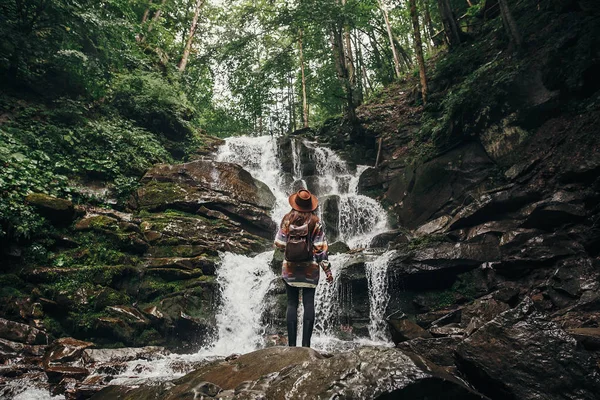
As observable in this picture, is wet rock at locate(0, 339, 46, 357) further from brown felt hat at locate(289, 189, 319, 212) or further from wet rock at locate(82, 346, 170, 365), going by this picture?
brown felt hat at locate(289, 189, 319, 212)

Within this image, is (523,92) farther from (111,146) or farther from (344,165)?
(111,146)

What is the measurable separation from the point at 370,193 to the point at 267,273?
22.7 ft

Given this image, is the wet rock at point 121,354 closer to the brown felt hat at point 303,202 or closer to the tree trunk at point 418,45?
the brown felt hat at point 303,202

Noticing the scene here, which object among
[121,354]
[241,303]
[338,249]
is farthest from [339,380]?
[338,249]

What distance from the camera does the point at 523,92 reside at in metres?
9.13

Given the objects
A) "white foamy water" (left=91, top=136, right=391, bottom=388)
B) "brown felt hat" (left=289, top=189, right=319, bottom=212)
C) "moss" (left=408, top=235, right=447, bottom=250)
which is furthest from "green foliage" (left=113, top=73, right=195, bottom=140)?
"brown felt hat" (left=289, top=189, right=319, bottom=212)

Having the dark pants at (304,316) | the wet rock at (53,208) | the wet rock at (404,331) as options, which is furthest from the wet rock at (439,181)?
the wet rock at (53,208)

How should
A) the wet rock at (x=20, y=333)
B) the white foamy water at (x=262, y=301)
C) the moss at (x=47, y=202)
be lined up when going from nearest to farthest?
1. the wet rock at (x=20, y=333)
2. the white foamy water at (x=262, y=301)
3. the moss at (x=47, y=202)

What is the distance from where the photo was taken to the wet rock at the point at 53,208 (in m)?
7.96

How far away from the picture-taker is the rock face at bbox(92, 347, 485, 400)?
2334 millimetres

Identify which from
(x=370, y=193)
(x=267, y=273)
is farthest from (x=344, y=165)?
(x=267, y=273)

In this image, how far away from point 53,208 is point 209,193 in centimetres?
495

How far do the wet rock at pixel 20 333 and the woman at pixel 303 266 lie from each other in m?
5.11

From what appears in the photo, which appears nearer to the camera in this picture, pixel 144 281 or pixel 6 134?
pixel 144 281
